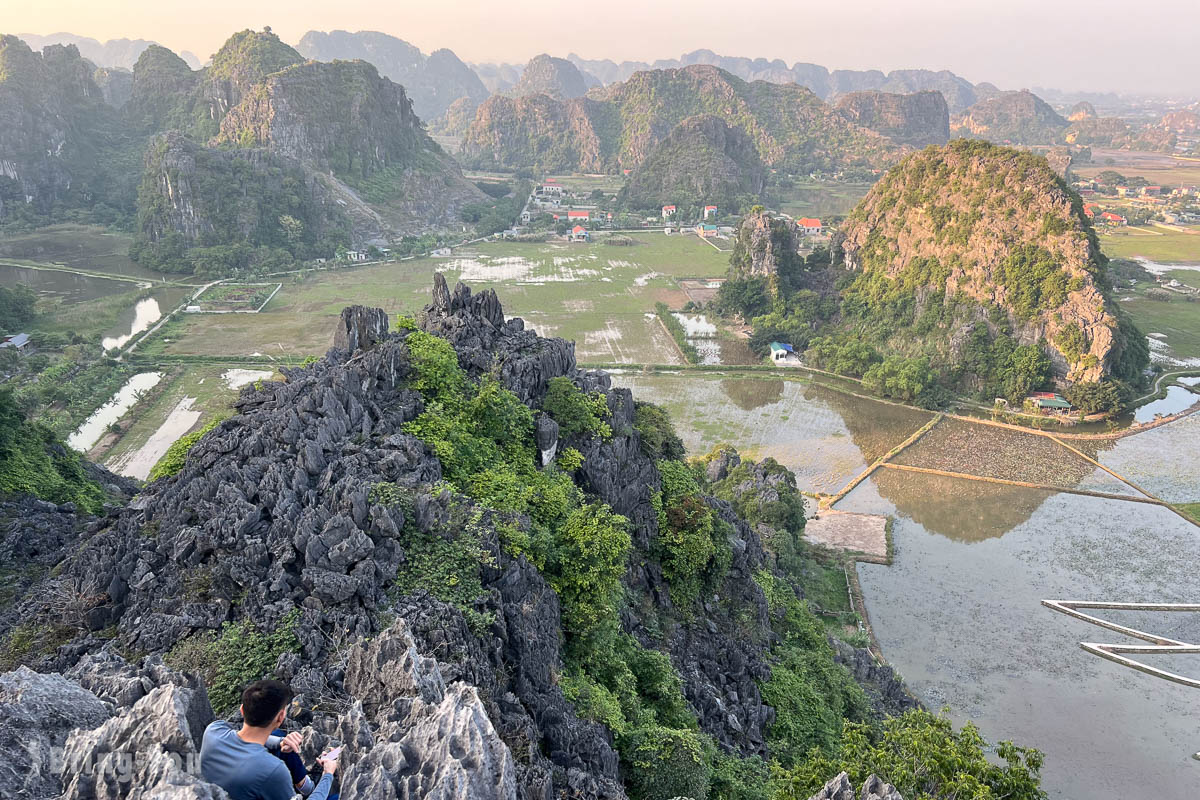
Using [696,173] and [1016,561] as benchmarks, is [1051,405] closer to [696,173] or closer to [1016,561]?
[1016,561]

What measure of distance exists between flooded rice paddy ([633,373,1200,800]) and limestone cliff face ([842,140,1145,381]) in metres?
8.54

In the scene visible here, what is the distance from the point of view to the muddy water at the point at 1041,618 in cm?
2391

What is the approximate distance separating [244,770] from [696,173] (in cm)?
13877

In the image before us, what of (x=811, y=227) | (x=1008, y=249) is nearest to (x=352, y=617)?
(x=1008, y=249)

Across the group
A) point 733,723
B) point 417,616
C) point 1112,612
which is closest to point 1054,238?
point 1112,612

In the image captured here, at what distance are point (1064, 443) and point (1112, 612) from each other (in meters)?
18.9

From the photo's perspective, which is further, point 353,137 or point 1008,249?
point 353,137

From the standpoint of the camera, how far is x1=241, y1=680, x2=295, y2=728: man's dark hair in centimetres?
655

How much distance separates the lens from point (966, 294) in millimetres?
60031

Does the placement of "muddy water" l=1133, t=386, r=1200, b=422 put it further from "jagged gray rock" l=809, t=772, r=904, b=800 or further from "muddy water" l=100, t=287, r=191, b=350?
"muddy water" l=100, t=287, r=191, b=350

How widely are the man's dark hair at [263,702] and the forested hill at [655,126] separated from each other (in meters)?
180

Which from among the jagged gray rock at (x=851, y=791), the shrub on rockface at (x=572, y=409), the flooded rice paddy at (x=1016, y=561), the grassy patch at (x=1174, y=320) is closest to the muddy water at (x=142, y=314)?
the flooded rice paddy at (x=1016, y=561)

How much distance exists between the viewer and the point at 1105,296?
5353 cm

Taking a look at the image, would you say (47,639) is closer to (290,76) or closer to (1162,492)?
(1162,492)
